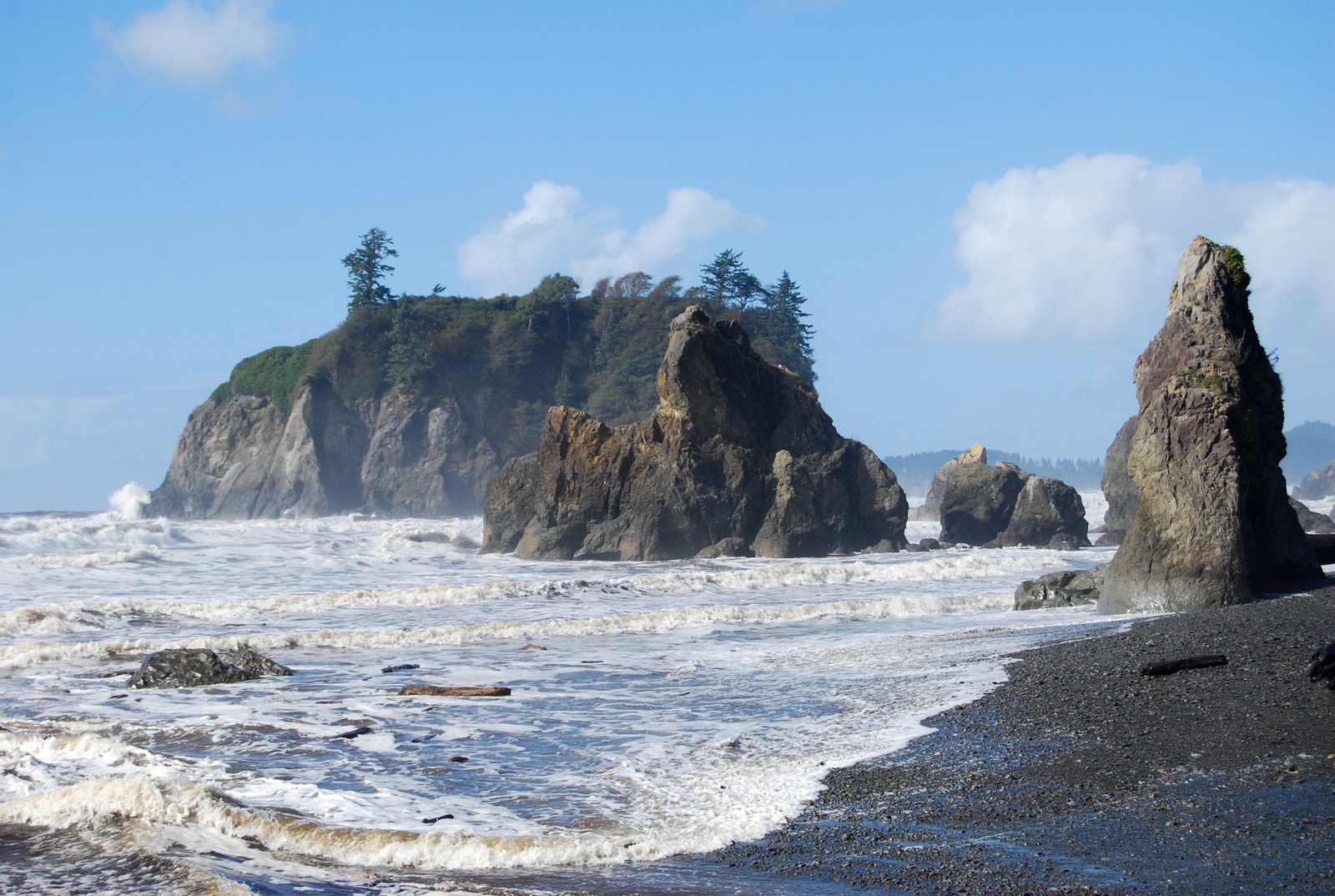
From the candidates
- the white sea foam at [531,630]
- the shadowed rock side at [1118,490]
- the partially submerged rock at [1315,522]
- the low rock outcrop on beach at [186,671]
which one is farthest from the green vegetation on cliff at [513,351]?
the low rock outcrop on beach at [186,671]

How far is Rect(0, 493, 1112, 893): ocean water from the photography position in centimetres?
457

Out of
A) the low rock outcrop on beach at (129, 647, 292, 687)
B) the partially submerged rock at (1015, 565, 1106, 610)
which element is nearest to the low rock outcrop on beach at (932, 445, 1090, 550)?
the partially submerged rock at (1015, 565, 1106, 610)

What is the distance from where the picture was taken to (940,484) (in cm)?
4778

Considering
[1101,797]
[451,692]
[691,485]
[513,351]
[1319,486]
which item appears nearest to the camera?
[1101,797]

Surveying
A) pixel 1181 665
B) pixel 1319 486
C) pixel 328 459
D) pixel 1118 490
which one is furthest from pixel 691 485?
pixel 1319 486

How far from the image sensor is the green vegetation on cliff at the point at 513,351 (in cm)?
6216

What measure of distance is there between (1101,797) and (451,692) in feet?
18.4

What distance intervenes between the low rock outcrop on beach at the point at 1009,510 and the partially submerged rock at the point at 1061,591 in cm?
1839

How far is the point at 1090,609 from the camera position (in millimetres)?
13359

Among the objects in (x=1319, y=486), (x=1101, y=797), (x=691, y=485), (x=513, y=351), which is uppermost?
(x=513, y=351)

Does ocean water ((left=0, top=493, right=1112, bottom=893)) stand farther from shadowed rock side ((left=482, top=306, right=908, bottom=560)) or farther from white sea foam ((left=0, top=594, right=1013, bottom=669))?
shadowed rock side ((left=482, top=306, right=908, bottom=560))

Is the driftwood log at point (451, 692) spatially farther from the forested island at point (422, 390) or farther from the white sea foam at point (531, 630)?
the forested island at point (422, 390)

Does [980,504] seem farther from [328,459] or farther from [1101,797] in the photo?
[328,459]

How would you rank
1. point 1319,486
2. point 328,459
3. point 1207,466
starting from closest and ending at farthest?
1. point 1207,466
2. point 328,459
3. point 1319,486
